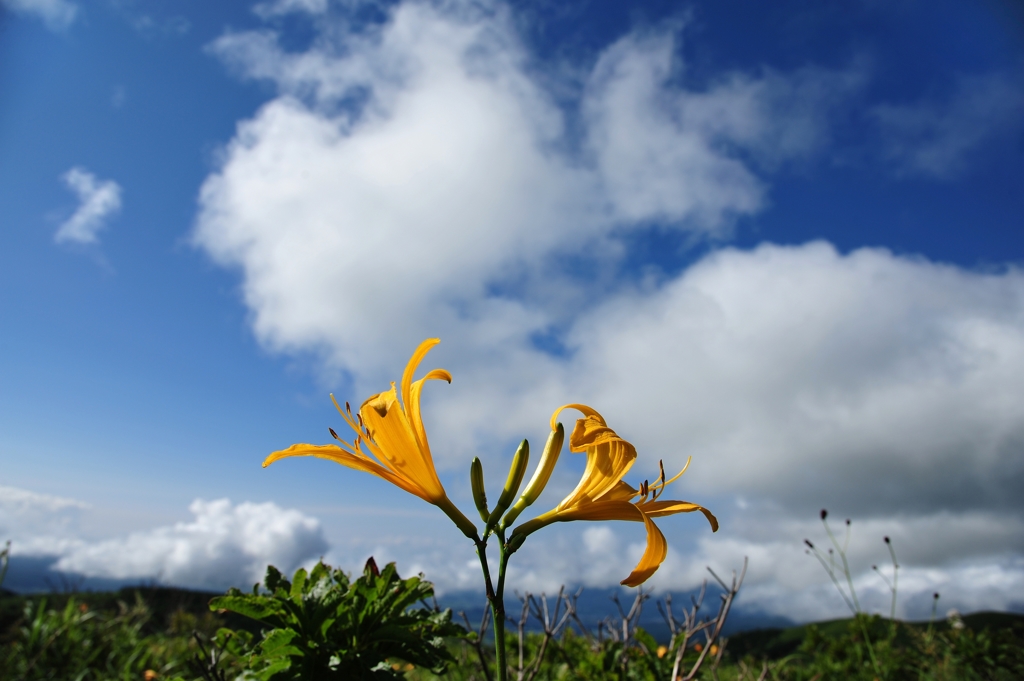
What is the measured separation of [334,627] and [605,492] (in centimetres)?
113

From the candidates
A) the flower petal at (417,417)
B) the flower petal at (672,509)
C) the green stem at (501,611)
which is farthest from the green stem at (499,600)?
the flower petal at (672,509)

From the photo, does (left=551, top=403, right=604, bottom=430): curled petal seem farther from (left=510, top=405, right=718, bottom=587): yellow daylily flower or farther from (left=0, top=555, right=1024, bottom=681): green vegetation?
(left=0, top=555, right=1024, bottom=681): green vegetation

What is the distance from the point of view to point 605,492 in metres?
1.65

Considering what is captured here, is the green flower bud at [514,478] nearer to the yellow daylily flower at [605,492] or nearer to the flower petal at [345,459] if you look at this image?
the yellow daylily flower at [605,492]

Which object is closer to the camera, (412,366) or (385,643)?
(412,366)

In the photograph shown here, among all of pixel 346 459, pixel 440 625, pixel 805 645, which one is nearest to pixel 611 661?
pixel 440 625

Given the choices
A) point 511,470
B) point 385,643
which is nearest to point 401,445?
point 511,470

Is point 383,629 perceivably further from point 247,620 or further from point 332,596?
point 247,620

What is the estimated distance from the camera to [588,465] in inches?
68.1

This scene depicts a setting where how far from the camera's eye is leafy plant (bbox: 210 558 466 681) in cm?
189

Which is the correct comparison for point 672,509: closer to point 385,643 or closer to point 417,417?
point 417,417

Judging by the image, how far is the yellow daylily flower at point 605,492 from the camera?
155 cm

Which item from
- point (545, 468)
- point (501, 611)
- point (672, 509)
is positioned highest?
point (545, 468)

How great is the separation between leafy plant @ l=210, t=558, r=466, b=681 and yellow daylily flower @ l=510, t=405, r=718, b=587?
809mm
